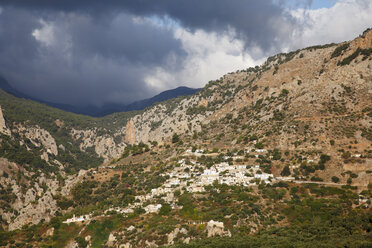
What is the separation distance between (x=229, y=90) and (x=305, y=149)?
96894 mm

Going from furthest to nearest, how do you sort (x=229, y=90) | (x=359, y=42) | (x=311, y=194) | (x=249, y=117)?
(x=229, y=90) → (x=249, y=117) → (x=359, y=42) → (x=311, y=194)

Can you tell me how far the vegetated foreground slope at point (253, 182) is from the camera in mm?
54969

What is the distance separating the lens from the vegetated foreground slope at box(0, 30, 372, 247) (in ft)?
180

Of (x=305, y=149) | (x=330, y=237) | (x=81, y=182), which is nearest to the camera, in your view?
(x=330, y=237)

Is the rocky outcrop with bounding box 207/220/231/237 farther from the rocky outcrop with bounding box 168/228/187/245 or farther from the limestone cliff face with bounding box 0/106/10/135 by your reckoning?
the limestone cliff face with bounding box 0/106/10/135

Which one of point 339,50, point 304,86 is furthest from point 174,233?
point 339,50

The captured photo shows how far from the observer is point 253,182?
249 feet

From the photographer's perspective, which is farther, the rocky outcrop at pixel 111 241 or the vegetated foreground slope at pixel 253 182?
the rocky outcrop at pixel 111 241

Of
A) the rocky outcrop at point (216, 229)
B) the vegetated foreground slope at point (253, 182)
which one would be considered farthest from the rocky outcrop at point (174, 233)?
the rocky outcrop at point (216, 229)

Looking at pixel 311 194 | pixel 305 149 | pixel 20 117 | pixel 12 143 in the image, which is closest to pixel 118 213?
pixel 311 194

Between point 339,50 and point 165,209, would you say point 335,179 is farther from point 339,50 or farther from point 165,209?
point 339,50

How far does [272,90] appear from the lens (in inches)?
4919

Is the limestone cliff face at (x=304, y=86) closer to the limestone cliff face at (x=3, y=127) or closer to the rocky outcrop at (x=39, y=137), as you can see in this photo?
the rocky outcrop at (x=39, y=137)

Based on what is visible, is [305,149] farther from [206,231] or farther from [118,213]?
[118,213]
